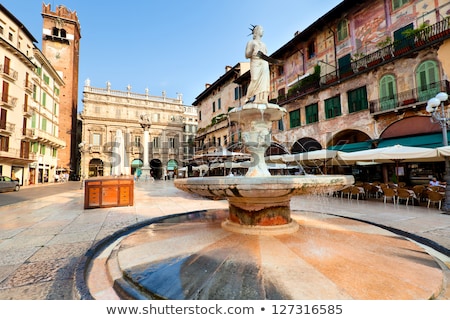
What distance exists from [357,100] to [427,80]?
360 cm

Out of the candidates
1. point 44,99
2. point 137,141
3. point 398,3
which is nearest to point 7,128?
point 44,99

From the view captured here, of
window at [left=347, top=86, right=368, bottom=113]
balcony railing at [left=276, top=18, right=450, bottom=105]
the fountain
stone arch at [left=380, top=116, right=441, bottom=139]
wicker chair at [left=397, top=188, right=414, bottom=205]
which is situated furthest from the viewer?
window at [left=347, top=86, right=368, bottom=113]

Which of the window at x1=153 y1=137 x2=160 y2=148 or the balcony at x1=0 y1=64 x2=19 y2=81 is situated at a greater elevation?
the balcony at x1=0 y1=64 x2=19 y2=81

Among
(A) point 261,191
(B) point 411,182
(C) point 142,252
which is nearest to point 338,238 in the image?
(A) point 261,191

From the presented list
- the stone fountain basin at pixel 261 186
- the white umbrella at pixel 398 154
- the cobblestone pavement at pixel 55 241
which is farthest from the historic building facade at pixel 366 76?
the stone fountain basin at pixel 261 186

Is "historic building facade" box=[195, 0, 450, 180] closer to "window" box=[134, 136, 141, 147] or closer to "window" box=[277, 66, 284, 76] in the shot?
"window" box=[277, 66, 284, 76]

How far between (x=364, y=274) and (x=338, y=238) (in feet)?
3.56

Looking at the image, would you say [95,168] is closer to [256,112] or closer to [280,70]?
[280,70]

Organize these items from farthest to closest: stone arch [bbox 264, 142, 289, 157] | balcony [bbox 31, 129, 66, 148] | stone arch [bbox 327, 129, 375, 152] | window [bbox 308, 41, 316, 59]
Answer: balcony [bbox 31, 129, 66, 148]
stone arch [bbox 264, 142, 289, 157]
window [bbox 308, 41, 316, 59]
stone arch [bbox 327, 129, 375, 152]

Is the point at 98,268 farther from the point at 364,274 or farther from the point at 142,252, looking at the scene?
the point at 364,274

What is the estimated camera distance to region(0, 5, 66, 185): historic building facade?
21.6m

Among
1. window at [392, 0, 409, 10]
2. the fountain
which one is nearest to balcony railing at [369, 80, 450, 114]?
window at [392, 0, 409, 10]

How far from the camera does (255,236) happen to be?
317cm

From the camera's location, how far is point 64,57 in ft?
122
